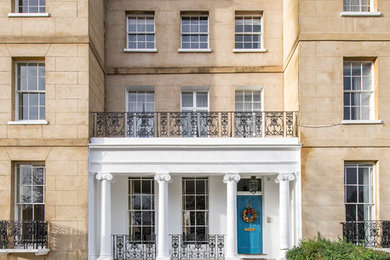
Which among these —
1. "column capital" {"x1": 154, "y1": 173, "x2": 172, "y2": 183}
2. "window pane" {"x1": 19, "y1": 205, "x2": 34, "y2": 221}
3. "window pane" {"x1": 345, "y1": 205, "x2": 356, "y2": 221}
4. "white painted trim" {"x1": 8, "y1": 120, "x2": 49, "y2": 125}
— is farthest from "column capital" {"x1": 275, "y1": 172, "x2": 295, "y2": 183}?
"window pane" {"x1": 19, "y1": 205, "x2": 34, "y2": 221}

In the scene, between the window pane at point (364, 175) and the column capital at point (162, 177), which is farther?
the window pane at point (364, 175)

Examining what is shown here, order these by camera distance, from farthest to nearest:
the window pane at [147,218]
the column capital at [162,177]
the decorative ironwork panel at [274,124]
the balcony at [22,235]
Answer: the window pane at [147,218] < the decorative ironwork panel at [274,124] < the column capital at [162,177] < the balcony at [22,235]

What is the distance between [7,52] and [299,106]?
9.99m

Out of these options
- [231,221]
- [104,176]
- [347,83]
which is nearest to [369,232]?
[231,221]

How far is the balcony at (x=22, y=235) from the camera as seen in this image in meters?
12.9

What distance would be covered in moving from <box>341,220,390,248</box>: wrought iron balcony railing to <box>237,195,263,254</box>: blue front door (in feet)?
11.3

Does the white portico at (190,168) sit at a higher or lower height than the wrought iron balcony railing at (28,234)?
higher

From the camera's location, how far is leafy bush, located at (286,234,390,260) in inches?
390

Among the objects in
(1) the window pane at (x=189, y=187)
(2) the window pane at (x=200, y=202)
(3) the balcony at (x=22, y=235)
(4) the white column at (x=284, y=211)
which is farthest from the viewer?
(1) the window pane at (x=189, y=187)

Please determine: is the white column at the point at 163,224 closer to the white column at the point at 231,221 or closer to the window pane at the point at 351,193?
the white column at the point at 231,221

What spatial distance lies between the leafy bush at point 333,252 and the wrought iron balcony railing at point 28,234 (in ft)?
25.6

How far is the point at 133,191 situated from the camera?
15.7 m

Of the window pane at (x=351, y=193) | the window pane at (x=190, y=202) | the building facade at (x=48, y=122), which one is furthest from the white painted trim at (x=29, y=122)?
the window pane at (x=351, y=193)

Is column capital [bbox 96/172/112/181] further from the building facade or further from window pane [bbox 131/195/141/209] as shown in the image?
window pane [bbox 131/195/141/209]
